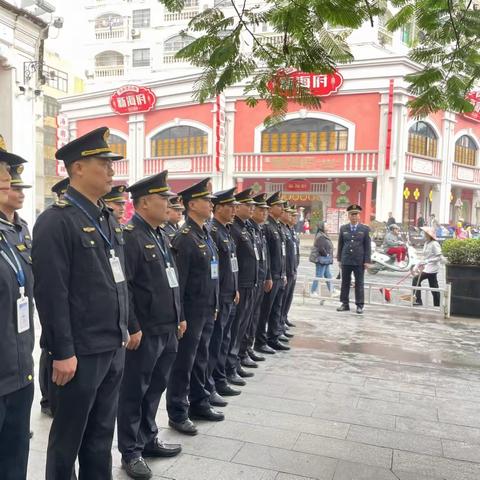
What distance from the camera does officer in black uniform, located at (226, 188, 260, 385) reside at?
4993 millimetres

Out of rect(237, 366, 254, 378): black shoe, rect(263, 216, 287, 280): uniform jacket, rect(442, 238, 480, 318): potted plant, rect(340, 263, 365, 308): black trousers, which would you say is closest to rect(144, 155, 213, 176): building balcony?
rect(340, 263, 365, 308): black trousers

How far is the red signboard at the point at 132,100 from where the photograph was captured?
27.3 metres

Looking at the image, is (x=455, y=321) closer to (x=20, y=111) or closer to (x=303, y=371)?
(x=303, y=371)

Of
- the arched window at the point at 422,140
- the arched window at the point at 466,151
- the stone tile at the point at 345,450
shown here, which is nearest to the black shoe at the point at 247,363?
the stone tile at the point at 345,450

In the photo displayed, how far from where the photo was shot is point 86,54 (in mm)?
35438

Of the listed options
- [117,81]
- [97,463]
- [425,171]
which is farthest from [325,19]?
[117,81]

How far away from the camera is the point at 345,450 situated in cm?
363

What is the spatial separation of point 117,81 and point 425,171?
20367 millimetres

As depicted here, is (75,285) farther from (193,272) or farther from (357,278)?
(357,278)

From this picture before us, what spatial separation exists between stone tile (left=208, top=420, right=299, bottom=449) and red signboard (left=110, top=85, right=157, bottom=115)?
25452 millimetres

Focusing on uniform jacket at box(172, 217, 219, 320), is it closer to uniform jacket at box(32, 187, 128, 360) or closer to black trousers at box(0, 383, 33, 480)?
uniform jacket at box(32, 187, 128, 360)

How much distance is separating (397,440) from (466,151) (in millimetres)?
27047

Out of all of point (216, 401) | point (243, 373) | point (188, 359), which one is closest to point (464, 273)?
point (243, 373)

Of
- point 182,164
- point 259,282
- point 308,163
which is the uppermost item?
point 182,164
